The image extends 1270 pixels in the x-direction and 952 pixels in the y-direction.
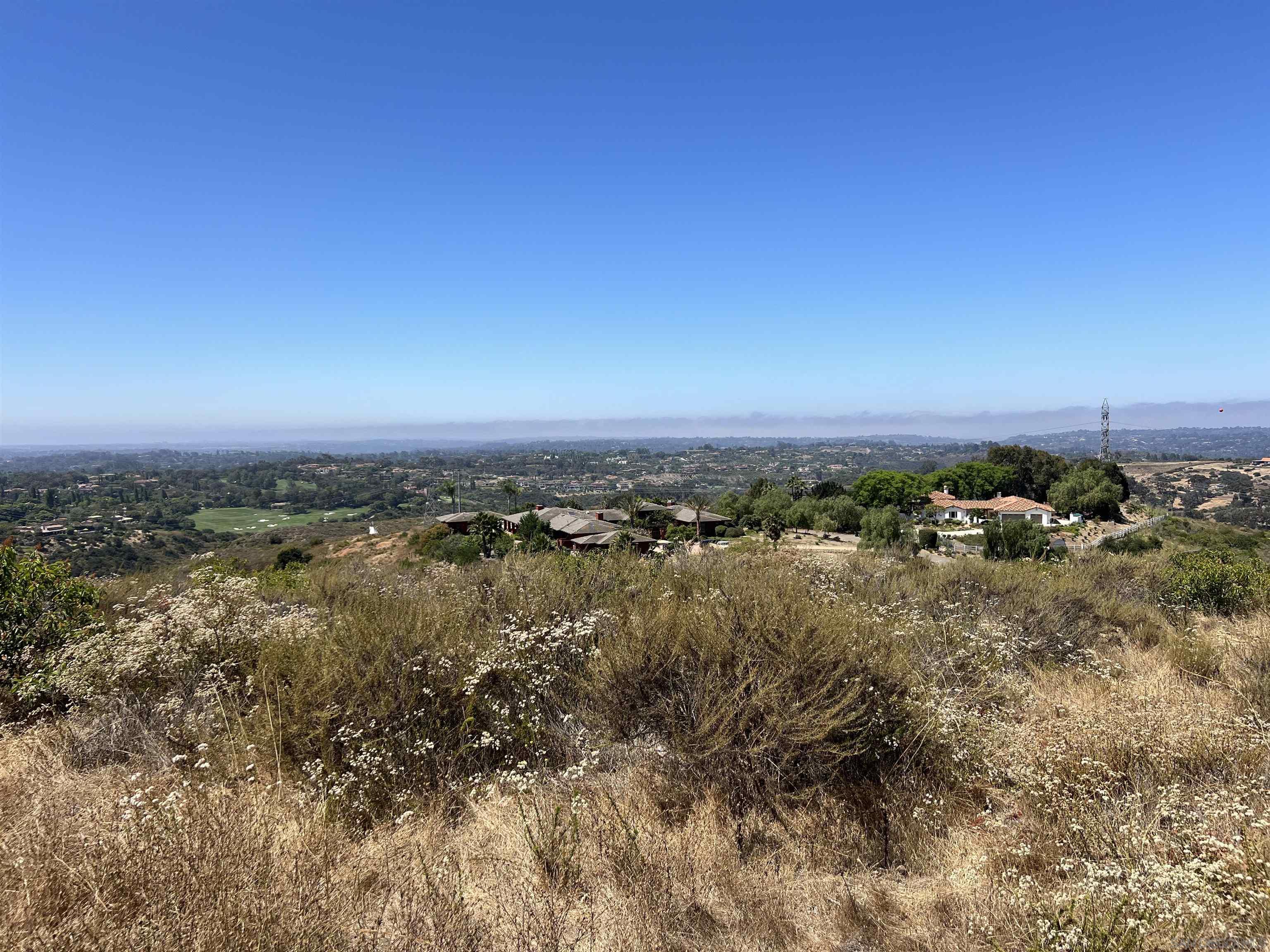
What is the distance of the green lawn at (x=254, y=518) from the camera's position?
214 feet

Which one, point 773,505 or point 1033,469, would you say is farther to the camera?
point 1033,469

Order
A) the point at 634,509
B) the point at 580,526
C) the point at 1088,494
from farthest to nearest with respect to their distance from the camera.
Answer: the point at 1088,494
the point at 634,509
the point at 580,526

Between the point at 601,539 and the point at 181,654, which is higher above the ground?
the point at 181,654

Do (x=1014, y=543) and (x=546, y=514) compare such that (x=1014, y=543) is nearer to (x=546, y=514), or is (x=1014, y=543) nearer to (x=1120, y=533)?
(x=1120, y=533)

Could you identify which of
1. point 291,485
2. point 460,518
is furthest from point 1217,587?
point 291,485

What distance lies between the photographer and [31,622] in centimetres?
629

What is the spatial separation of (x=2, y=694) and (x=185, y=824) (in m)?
5.01

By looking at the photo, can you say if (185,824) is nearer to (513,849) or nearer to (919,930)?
(513,849)

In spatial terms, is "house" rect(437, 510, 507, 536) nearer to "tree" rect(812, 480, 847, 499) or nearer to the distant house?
"tree" rect(812, 480, 847, 499)

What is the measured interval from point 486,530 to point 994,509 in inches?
1879

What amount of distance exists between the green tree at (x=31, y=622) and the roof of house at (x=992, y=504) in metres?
62.6

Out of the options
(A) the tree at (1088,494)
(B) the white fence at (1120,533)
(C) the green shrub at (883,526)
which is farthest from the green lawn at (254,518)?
Answer: (A) the tree at (1088,494)

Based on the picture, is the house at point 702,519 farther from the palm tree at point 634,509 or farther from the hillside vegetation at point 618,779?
the hillside vegetation at point 618,779

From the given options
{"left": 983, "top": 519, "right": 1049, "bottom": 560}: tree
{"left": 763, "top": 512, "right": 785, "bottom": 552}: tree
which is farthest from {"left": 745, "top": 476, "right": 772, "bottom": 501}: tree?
{"left": 983, "top": 519, "right": 1049, "bottom": 560}: tree
